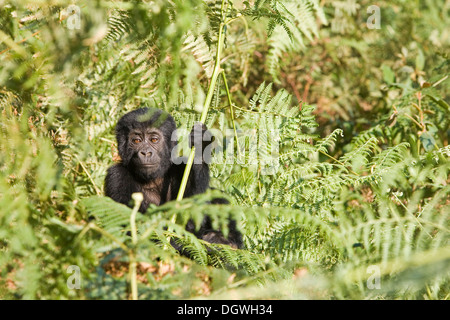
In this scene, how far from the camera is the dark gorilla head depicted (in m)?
4.86

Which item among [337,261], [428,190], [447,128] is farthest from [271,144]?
[447,128]

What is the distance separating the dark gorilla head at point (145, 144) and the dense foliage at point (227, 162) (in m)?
0.23

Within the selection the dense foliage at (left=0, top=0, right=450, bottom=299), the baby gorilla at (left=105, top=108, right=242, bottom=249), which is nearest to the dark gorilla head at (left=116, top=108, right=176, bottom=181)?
the baby gorilla at (left=105, top=108, right=242, bottom=249)

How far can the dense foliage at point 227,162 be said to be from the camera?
2020 mm

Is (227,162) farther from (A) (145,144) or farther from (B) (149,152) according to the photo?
(A) (145,144)

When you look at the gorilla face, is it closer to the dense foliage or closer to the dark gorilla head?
the dark gorilla head

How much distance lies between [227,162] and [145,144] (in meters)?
1.26

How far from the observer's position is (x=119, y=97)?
17.1 feet

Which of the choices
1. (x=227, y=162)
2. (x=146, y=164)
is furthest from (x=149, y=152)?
(x=227, y=162)

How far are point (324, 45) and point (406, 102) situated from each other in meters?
2.50

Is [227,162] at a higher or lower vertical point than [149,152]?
lower

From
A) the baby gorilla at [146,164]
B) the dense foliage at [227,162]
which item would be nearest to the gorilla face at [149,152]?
the baby gorilla at [146,164]

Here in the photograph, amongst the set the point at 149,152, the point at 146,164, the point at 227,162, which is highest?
the point at 149,152

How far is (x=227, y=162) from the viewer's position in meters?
3.96
